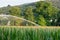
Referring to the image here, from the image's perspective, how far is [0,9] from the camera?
46.8 feet

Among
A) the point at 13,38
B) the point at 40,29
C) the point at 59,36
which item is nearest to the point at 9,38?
the point at 13,38

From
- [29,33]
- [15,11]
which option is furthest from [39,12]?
[29,33]

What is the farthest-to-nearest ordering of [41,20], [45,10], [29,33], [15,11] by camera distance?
[45,10], [15,11], [41,20], [29,33]

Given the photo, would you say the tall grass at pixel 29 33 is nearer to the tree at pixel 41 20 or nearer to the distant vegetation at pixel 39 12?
the tree at pixel 41 20

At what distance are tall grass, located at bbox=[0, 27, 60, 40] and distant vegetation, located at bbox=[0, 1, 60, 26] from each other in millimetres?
6773

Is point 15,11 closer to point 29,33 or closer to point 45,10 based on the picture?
point 45,10

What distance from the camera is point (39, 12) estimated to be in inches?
540

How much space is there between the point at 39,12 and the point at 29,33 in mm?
7777

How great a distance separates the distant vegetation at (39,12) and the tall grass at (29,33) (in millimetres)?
6773

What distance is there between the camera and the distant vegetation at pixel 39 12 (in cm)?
1327

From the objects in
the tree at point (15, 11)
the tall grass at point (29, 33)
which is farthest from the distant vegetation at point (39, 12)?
the tall grass at point (29, 33)

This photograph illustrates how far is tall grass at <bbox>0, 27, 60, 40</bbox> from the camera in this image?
5988 millimetres

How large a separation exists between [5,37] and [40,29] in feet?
3.56

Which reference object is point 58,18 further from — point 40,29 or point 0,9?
point 40,29
